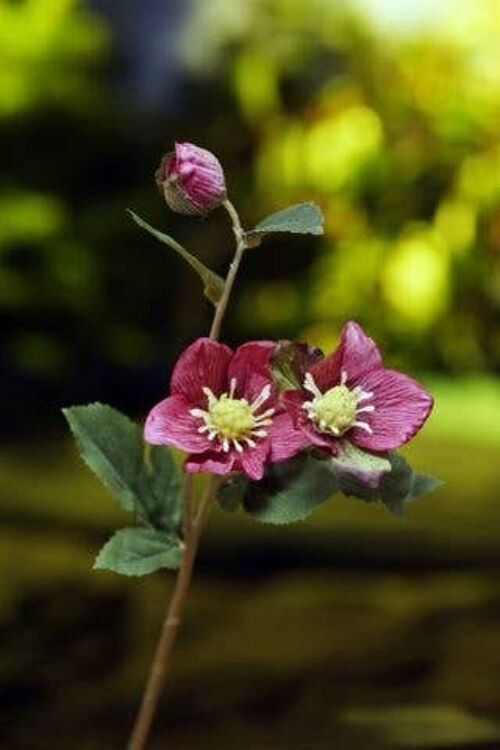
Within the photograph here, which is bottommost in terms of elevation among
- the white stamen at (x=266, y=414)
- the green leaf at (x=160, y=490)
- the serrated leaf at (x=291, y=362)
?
the green leaf at (x=160, y=490)

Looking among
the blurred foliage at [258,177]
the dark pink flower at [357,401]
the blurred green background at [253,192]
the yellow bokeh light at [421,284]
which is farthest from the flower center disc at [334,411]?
the yellow bokeh light at [421,284]

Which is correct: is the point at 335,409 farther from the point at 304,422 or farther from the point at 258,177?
the point at 258,177

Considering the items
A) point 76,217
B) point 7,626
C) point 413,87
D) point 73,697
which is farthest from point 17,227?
point 73,697

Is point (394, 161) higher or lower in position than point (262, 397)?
higher

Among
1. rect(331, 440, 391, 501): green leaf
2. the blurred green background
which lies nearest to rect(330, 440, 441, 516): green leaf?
rect(331, 440, 391, 501): green leaf

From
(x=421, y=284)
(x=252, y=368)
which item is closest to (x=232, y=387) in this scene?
(x=252, y=368)

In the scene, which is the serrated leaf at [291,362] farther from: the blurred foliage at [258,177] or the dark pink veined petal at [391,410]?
the blurred foliage at [258,177]

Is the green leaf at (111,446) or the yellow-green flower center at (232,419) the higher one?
the yellow-green flower center at (232,419)
